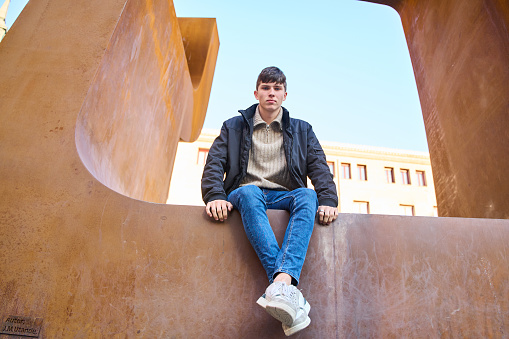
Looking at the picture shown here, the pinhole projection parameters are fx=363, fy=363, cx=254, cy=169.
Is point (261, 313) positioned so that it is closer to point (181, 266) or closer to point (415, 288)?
point (181, 266)

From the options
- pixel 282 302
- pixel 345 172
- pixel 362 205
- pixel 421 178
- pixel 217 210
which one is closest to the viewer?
pixel 282 302

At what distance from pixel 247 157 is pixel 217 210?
0.60 m

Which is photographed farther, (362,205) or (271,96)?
(362,205)

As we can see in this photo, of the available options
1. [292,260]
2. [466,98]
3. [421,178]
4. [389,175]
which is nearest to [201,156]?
[389,175]

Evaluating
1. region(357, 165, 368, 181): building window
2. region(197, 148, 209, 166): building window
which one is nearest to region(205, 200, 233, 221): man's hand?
region(197, 148, 209, 166): building window

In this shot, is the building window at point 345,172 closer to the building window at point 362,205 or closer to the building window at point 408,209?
the building window at point 362,205

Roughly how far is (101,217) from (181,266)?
60 centimetres

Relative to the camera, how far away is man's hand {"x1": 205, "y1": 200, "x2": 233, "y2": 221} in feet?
7.43

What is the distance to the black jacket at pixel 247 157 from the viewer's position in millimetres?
2541

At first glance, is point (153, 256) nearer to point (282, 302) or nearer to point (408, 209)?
point (282, 302)

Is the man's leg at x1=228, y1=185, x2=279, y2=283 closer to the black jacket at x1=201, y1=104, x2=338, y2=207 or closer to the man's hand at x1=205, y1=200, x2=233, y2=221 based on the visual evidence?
the man's hand at x1=205, y1=200, x2=233, y2=221

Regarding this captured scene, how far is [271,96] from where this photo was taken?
2885 millimetres

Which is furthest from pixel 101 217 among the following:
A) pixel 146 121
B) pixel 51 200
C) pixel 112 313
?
pixel 146 121

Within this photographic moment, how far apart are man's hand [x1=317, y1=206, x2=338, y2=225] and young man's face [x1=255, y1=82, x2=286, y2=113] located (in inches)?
38.0
